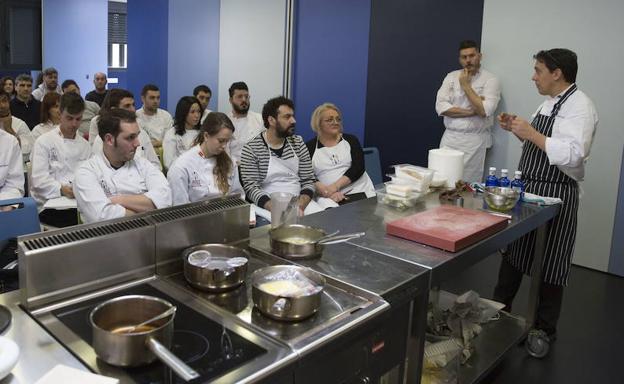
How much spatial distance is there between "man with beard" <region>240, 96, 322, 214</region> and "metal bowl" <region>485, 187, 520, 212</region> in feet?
3.69

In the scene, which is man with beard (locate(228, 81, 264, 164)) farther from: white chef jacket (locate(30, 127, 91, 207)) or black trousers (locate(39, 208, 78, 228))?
black trousers (locate(39, 208, 78, 228))

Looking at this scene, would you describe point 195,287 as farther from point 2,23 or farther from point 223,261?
point 2,23

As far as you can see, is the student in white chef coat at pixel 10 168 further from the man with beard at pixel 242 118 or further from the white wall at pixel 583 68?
the white wall at pixel 583 68

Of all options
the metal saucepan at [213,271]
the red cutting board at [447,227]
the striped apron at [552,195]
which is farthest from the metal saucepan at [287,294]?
the striped apron at [552,195]

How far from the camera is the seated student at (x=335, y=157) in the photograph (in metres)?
3.51

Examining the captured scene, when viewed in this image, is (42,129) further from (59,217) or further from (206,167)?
(206,167)

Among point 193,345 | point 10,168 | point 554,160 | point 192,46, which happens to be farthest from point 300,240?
point 192,46

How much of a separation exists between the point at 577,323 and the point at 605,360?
40 cm

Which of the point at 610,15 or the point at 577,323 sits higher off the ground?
the point at 610,15

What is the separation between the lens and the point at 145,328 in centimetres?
116

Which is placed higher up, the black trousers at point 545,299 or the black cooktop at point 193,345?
the black cooktop at point 193,345

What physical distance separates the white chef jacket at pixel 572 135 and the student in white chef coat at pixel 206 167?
61.7 inches

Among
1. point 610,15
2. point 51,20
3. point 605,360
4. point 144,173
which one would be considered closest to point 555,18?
point 610,15

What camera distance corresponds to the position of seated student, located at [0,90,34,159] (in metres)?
4.40
